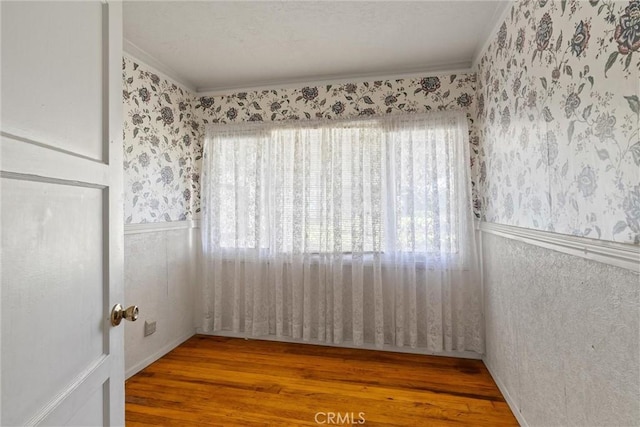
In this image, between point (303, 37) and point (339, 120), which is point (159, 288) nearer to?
point (339, 120)

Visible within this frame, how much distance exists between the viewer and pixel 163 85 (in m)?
2.60

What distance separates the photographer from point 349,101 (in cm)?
270

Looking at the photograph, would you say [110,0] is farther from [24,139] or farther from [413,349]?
[413,349]

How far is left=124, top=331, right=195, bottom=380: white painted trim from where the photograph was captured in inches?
87.5

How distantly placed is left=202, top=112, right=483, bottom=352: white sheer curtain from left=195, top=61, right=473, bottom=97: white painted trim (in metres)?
0.36

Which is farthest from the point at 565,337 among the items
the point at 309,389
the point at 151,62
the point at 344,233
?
the point at 151,62

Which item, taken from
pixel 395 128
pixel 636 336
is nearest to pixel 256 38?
pixel 395 128

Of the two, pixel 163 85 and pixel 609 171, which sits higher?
pixel 163 85

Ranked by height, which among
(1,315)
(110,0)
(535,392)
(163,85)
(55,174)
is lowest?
(535,392)

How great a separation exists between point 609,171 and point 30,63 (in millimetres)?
1597

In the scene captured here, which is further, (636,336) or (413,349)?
(413,349)

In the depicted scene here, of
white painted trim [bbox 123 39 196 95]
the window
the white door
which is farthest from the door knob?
white painted trim [bbox 123 39 196 95]

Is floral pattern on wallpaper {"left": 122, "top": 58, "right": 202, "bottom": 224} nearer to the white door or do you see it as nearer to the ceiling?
the ceiling

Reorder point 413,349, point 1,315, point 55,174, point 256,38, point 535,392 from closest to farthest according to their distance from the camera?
point 1,315, point 55,174, point 535,392, point 256,38, point 413,349
